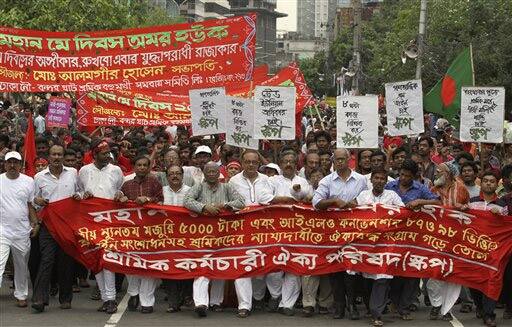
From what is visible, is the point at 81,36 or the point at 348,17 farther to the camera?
the point at 348,17

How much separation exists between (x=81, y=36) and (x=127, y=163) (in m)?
1.99

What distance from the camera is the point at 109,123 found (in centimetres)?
1875

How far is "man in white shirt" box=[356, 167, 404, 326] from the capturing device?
11.3 metres

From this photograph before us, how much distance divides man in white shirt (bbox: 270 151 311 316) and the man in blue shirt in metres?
0.95

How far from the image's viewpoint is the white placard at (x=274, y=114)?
45.9ft

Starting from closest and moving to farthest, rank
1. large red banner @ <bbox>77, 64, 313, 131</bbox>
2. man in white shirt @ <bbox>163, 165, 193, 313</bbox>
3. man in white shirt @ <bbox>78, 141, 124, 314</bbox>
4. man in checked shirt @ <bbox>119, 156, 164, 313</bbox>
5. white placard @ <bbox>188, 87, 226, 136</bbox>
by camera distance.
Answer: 1. man in checked shirt @ <bbox>119, 156, 164, 313</bbox>
2. man in white shirt @ <bbox>163, 165, 193, 313</bbox>
3. man in white shirt @ <bbox>78, 141, 124, 314</bbox>
4. white placard @ <bbox>188, 87, 226, 136</bbox>
5. large red banner @ <bbox>77, 64, 313, 131</bbox>

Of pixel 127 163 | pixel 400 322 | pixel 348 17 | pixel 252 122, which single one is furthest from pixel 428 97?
pixel 348 17

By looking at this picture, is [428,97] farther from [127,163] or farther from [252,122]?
[127,163]

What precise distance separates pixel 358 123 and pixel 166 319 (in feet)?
11.1

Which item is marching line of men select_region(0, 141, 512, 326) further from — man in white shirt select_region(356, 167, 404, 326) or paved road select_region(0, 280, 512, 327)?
paved road select_region(0, 280, 512, 327)

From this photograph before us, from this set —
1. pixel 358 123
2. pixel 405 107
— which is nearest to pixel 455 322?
pixel 358 123

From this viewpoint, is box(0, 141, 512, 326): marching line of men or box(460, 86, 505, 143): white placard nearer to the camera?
box(0, 141, 512, 326): marching line of men

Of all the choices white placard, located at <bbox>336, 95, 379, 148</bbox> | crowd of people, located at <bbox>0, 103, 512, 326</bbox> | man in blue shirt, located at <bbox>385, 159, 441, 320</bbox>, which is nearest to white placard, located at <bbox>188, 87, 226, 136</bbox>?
white placard, located at <bbox>336, 95, 379, 148</bbox>

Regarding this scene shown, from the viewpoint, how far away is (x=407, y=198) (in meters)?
11.8
